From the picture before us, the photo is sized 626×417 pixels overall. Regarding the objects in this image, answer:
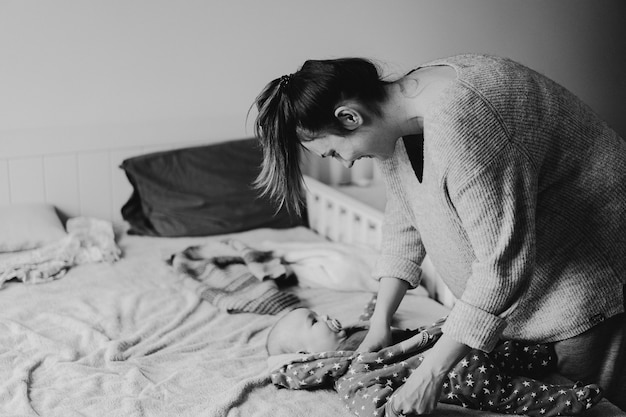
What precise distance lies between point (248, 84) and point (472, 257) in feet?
6.30

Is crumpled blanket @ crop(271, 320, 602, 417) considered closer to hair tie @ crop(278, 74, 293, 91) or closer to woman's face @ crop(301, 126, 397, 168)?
woman's face @ crop(301, 126, 397, 168)

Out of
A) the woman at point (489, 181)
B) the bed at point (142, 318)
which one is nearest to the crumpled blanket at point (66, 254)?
the bed at point (142, 318)

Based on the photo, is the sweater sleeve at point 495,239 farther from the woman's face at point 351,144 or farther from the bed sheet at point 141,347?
the bed sheet at point 141,347

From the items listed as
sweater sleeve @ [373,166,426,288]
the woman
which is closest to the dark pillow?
sweater sleeve @ [373,166,426,288]

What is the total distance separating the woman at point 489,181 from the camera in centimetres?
132

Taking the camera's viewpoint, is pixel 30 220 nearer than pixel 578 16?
Yes

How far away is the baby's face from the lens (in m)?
1.94

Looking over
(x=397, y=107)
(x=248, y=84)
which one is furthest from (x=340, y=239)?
(x=397, y=107)

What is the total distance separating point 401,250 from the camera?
1781mm

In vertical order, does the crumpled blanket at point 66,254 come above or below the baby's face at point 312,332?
→ below

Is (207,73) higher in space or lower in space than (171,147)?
higher

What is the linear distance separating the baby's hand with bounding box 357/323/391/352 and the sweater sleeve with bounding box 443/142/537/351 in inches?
15.9

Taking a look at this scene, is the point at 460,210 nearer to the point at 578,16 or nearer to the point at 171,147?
the point at 171,147

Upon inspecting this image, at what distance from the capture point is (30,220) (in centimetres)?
279
